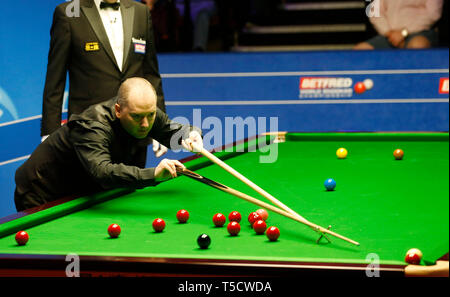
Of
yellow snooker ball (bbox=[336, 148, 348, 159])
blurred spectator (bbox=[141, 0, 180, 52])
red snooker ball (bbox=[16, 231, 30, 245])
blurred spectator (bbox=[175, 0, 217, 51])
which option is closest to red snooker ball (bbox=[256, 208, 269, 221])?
red snooker ball (bbox=[16, 231, 30, 245])

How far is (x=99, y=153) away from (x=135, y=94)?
29 centimetres

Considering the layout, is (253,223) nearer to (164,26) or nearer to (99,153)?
(99,153)

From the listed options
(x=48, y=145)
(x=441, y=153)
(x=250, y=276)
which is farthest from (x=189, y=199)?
(x=441, y=153)

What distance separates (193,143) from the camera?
10.6 ft

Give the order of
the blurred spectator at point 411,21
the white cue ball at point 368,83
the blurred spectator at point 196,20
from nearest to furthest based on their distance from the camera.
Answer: the white cue ball at point 368,83, the blurred spectator at point 411,21, the blurred spectator at point 196,20

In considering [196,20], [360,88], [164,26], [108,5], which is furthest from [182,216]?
[196,20]

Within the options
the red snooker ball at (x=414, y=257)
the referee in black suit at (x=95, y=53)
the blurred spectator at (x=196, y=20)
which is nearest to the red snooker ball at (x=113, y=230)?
the red snooker ball at (x=414, y=257)

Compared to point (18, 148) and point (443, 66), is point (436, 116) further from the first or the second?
point (18, 148)

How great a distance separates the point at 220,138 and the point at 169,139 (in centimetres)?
313

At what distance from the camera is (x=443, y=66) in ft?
20.1

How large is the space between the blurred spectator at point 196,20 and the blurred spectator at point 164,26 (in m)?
0.26

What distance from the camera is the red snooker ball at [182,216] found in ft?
8.28

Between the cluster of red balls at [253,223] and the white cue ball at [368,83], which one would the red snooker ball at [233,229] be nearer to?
the cluster of red balls at [253,223]
